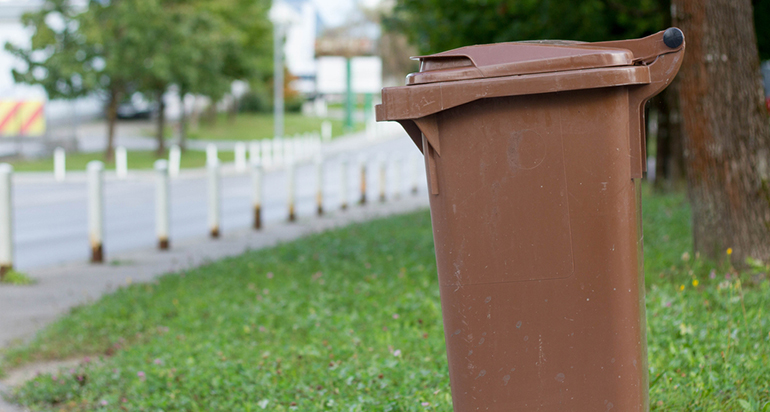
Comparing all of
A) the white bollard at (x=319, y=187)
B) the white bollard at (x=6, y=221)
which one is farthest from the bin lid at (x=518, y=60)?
the white bollard at (x=319, y=187)

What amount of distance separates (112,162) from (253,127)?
66.3 feet

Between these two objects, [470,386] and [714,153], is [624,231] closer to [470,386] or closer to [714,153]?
[470,386]

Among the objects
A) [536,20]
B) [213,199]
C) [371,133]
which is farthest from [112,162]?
[371,133]

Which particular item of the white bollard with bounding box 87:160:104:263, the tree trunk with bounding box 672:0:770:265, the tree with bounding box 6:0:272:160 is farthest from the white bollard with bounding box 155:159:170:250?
the tree with bounding box 6:0:272:160

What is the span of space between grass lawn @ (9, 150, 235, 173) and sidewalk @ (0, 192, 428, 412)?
51.0ft

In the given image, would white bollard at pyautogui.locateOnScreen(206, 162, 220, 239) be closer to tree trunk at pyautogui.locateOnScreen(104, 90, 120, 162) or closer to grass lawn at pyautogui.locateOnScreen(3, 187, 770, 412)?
grass lawn at pyautogui.locateOnScreen(3, 187, 770, 412)

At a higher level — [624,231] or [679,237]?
[624,231]

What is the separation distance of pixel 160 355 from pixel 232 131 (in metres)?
41.4

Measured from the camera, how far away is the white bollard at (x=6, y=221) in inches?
306

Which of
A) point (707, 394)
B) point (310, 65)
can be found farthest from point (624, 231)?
point (310, 65)

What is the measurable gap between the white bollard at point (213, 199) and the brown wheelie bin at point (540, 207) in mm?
8747

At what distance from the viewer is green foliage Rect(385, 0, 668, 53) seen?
1169 cm

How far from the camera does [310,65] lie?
87.8 m

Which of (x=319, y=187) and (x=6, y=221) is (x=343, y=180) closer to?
(x=319, y=187)
